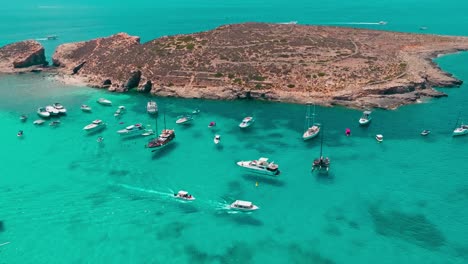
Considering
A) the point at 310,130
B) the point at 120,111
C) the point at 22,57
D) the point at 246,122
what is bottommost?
the point at 120,111

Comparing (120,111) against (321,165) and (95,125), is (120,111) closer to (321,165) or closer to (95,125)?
(95,125)

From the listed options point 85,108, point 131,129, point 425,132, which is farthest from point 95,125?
point 425,132

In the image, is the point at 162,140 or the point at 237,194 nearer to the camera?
the point at 237,194

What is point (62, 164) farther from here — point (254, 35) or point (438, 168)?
point (254, 35)

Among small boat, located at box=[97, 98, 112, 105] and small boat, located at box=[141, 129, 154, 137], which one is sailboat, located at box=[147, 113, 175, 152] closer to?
small boat, located at box=[141, 129, 154, 137]

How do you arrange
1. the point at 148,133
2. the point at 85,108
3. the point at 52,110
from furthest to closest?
the point at 85,108
the point at 52,110
the point at 148,133

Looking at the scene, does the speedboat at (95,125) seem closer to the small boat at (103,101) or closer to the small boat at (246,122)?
the small boat at (103,101)
